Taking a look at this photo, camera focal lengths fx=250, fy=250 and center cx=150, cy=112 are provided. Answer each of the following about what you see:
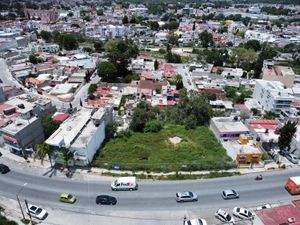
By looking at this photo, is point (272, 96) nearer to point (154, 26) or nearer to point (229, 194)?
point (229, 194)

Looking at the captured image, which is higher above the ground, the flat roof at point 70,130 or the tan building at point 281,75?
the flat roof at point 70,130

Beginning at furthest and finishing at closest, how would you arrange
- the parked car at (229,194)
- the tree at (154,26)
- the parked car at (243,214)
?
the tree at (154,26) < the parked car at (229,194) < the parked car at (243,214)

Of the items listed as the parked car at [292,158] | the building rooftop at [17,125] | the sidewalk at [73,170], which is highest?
the building rooftop at [17,125]

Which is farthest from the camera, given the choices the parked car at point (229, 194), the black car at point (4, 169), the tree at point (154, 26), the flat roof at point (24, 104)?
the tree at point (154, 26)

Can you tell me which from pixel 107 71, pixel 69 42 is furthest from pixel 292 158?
pixel 69 42

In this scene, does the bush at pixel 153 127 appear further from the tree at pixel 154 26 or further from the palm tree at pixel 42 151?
the tree at pixel 154 26

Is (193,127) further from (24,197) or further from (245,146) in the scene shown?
(24,197)

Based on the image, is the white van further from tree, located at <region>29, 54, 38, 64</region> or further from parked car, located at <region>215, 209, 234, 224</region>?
tree, located at <region>29, 54, 38, 64</region>

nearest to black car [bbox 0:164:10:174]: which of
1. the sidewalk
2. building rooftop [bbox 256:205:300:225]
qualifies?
the sidewalk

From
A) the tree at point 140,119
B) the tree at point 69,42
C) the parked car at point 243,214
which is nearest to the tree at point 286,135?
the parked car at point 243,214
